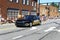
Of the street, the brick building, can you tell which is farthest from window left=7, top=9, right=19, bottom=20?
the street

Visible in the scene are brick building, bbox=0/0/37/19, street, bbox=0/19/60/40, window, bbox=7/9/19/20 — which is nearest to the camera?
street, bbox=0/19/60/40

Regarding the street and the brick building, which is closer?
the street

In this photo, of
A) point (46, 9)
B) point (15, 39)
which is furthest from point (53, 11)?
point (15, 39)

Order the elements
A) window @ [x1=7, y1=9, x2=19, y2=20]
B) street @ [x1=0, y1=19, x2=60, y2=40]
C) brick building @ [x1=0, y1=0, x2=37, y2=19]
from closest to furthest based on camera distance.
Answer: street @ [x1=0, y1=19, x2=60, y2=40]
brick building @ [x1=0, y1=0, x2=37, y2=19]
window @ [x1=7, y1=9, x2=19, y2=20]

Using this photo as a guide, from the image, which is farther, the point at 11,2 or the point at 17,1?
the point at 17,1

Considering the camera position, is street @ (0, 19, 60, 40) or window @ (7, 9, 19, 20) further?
window @ (7, 9, 19, 20)

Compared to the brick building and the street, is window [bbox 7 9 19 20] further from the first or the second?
the street

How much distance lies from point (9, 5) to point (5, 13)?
2915 millimetres

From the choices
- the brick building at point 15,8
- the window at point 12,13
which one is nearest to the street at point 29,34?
the brick building at point 15,8

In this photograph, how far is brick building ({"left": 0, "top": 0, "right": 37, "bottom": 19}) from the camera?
4872cm

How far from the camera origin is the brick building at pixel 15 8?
4872cm

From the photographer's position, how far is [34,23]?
3422 cm

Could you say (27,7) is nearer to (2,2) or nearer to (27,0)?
(27,0)

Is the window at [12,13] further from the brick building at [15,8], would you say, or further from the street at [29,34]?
the street at [29,34]
